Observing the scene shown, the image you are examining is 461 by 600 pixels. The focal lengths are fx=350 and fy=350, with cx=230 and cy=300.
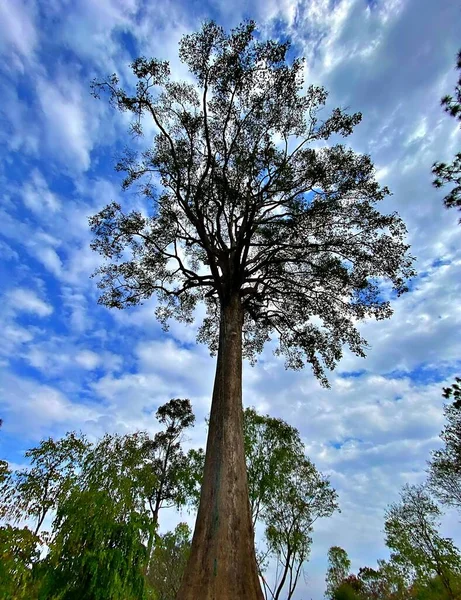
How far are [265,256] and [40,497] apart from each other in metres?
12.7

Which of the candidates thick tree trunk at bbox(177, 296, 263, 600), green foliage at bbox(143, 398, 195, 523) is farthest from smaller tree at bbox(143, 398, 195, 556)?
thick tree trunk at bbox(177, 296, 263, 600)

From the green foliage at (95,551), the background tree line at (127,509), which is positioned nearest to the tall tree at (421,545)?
the background tree line at (127,509)

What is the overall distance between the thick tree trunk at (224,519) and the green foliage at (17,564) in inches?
157

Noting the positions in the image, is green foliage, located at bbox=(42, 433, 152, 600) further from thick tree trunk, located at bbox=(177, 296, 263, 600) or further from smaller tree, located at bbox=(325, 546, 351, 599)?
smaller tree, located at bbox=(325, 546, 351, 599)

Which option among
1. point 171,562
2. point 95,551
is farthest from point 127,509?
point 171,562

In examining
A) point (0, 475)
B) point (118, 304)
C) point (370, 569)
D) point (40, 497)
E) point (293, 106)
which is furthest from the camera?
point (370, 569)

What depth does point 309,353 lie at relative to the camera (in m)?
11.5

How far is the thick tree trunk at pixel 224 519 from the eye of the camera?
4090 mm

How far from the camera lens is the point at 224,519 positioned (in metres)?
4.66

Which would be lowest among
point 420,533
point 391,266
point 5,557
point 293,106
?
point 5,557

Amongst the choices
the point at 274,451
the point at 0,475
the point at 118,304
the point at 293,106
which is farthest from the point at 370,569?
the point at 293,106

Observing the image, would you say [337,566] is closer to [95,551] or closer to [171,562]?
[171,562]

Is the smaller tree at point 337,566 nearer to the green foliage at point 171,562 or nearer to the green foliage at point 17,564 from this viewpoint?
the green foliage at point 171,562

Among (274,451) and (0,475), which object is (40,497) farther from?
(274,451)
